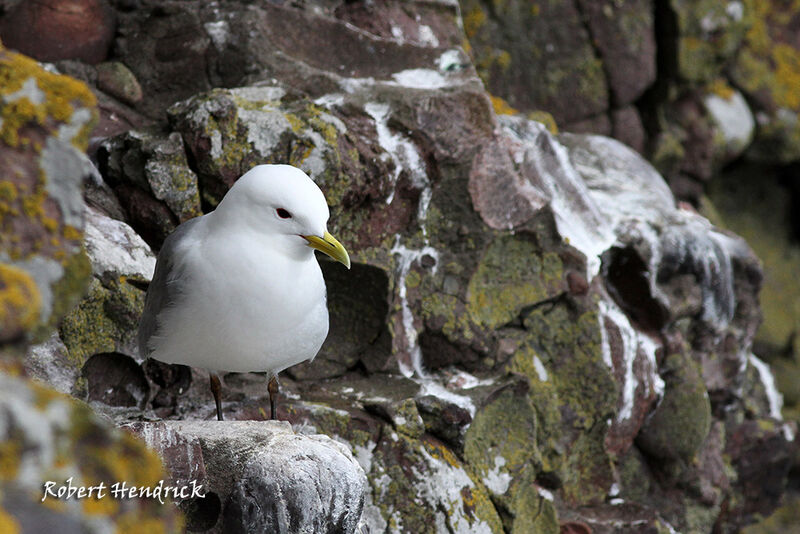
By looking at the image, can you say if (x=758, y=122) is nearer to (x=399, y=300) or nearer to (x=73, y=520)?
(x=399, y=300)

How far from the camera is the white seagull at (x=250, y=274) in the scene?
2.33 meters

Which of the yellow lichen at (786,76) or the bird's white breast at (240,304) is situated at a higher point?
the bird's white breast at (240,304)

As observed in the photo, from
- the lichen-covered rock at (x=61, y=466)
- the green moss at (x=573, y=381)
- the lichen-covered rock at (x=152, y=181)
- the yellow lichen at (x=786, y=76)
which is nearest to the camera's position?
the lichen-covered rock at (x=61, y=466)

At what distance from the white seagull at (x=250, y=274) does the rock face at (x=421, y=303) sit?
26 centimetres

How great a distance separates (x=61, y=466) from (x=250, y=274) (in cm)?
→ 120

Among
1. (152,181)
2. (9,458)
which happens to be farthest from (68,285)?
(152,181)

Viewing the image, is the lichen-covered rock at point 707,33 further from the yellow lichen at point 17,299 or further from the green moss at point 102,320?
the yellow lichen at point 17,299

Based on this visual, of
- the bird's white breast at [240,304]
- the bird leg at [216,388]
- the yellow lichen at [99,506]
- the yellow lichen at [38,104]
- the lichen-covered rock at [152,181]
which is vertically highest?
the yellow lichen at [38,104]

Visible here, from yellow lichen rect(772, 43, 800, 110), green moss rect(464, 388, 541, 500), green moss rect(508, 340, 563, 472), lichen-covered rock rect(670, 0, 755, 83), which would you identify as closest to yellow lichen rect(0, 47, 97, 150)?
green moss rect(464, 388, 541, 500)

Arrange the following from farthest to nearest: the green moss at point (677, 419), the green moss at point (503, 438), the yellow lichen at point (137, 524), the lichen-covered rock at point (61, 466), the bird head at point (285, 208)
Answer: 1. the green moss at point (677, 419)
2. the green moss at point (503, 438)
3. the bird head at point (285, 208)
4. the yellow lichen at point (137, 524)
5. the lichen-covered rock at point (61, 466)

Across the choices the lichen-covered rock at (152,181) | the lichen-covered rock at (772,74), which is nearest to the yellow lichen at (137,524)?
the lichen-covered rock at (152,181)

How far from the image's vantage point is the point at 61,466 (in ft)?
3.79

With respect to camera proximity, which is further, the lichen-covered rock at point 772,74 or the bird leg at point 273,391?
the lichen-covered rock at point 772,74

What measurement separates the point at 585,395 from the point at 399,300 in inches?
40.0
